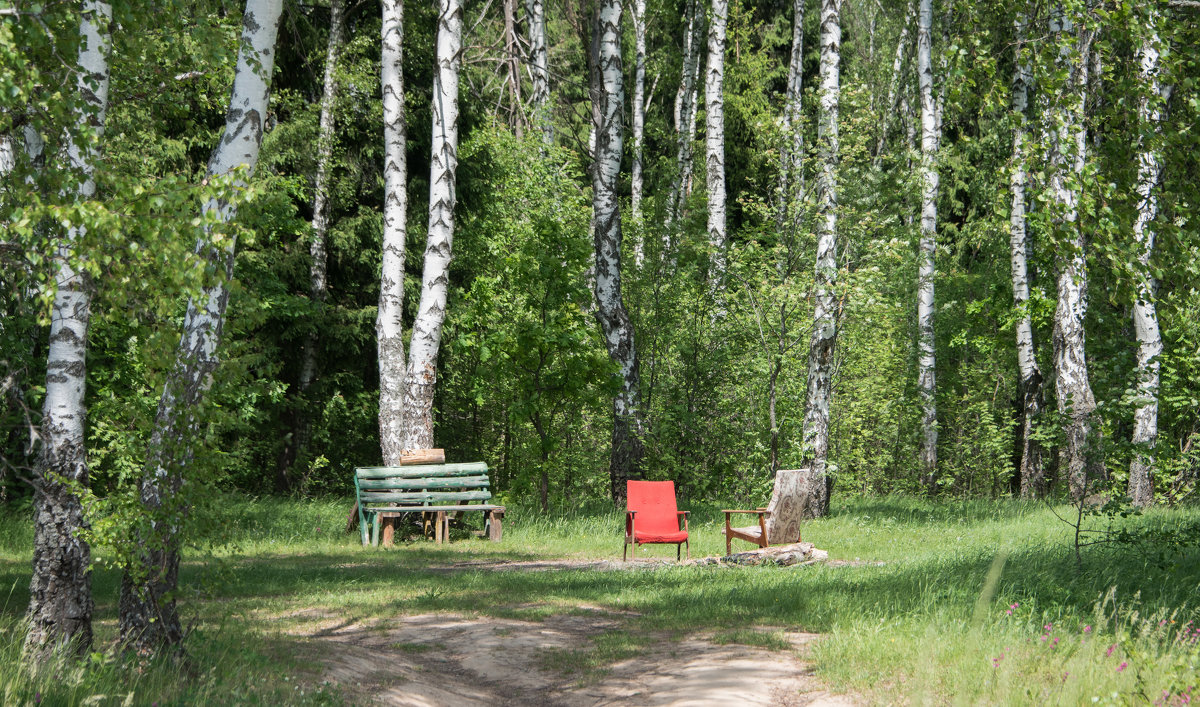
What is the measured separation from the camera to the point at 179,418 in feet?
16.2

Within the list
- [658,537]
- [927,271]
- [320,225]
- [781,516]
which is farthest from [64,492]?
[927,271]

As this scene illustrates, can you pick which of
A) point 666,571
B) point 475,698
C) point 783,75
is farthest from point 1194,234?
point 783,75

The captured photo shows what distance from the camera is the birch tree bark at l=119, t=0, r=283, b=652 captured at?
4.91 metres

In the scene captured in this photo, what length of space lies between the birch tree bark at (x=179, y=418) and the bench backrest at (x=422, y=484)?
630cm

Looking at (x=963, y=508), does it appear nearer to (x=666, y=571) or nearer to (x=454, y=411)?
(x=666, y=571)

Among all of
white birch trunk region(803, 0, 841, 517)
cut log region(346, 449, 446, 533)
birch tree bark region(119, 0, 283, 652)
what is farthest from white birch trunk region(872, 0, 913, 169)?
birch tree bark region(119, 0, 283, 652)

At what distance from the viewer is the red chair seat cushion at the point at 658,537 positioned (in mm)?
10219

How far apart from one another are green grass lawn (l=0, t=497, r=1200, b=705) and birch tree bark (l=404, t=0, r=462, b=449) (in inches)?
66.8

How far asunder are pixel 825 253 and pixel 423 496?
6.04 meters

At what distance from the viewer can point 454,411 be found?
19.5 m

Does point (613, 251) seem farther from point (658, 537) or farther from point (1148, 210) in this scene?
point (1148, 210)

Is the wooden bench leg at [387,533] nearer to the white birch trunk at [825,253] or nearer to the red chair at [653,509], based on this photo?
the red chair at [653,509]

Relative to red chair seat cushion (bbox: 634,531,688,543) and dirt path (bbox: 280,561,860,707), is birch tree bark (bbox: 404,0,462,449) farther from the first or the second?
dirt path (bbox: 280,561,860,707)

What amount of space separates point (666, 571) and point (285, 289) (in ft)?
25.7
